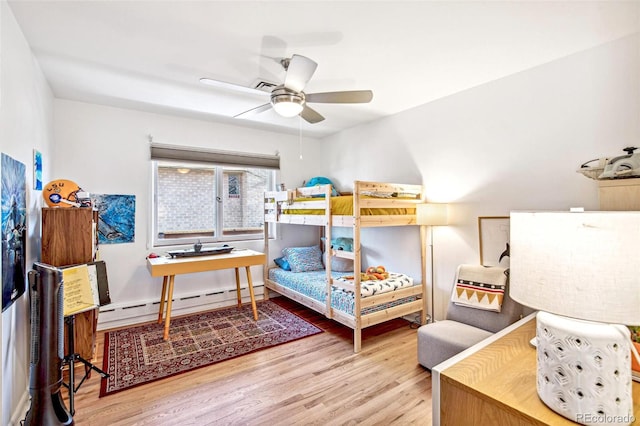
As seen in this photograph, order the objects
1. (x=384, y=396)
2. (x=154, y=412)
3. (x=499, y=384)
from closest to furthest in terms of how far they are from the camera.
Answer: (x=499, y=384) → (x=154, y=412) → (x=384, y=396)

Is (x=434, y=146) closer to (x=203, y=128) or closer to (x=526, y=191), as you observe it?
(x=526, y=191)

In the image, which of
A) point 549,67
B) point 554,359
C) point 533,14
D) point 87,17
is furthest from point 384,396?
point 87,17

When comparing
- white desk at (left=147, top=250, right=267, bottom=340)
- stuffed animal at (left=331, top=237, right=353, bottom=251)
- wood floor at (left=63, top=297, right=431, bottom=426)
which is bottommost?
wood floor at (left=63, top=297, right=431, bottom=426)

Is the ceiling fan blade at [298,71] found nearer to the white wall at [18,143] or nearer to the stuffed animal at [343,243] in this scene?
the white wall at [18,143]

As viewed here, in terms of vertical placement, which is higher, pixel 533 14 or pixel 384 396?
pixel 533 14

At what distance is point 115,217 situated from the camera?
356cm

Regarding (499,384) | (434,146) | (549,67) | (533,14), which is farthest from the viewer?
(434,146)

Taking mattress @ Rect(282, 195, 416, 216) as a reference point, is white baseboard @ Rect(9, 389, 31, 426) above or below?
below

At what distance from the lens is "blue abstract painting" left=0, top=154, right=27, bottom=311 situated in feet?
5.39

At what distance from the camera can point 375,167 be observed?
161 inches

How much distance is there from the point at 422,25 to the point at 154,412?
313 centimetres

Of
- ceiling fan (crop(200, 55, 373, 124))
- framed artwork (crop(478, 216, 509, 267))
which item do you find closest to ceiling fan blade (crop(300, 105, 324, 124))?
ceiling fan (crop(200, 55, 373, 124))

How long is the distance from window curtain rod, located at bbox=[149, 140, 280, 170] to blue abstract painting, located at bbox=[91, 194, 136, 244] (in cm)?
65

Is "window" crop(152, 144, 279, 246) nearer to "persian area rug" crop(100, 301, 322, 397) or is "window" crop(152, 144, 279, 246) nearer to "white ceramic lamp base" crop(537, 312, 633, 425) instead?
"persian area rug" crop(100, 301, 322, 397)
